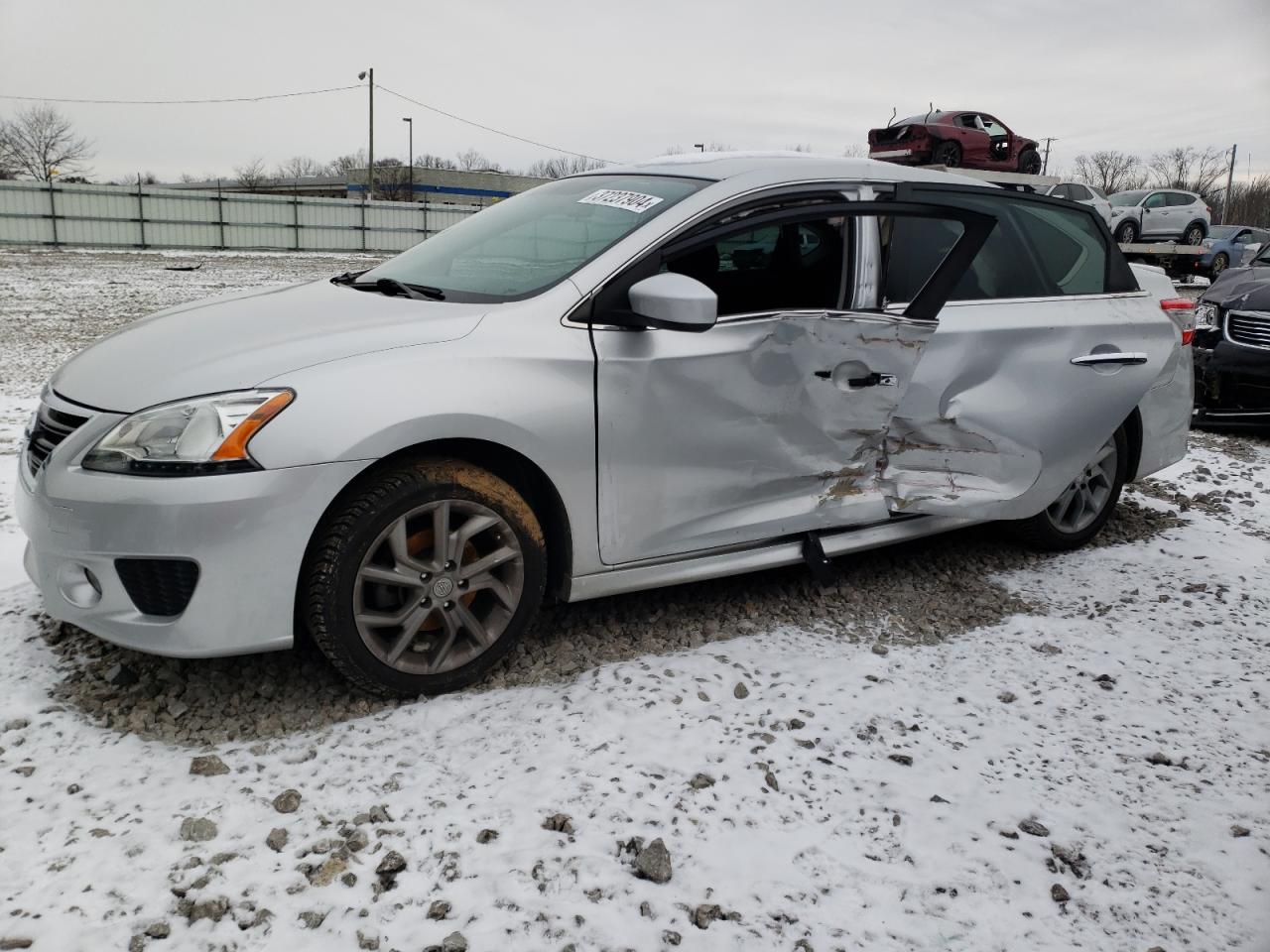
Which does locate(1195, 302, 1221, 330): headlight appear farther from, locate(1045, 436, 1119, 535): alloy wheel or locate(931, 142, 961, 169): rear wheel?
locate(931, 142, 961, 169): rear wheel

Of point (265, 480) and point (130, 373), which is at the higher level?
point (130, 373)

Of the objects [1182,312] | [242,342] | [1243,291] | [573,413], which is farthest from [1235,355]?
[242,342]

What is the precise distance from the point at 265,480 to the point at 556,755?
42.8 inches

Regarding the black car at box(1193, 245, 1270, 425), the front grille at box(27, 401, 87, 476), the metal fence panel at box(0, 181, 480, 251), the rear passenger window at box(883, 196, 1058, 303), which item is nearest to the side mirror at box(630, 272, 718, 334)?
the rear passenger window at box(883, 196, 1058, 303)

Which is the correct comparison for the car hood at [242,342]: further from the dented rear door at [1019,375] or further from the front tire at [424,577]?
the dented rear door at [1019,375]

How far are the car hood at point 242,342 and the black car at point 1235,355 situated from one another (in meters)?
6.69

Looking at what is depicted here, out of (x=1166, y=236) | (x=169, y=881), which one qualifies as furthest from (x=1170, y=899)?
(x=1166, y=236)

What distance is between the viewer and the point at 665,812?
253 cm

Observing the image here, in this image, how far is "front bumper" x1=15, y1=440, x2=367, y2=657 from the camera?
254 centimetres

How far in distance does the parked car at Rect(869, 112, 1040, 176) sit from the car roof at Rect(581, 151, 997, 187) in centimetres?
1399

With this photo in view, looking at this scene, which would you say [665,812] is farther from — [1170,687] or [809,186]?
[809,186]

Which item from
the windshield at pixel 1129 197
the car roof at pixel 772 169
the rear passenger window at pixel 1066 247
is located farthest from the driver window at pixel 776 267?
the windshield at pixel 1129 197

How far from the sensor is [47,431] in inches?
114

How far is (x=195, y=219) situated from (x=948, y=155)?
2375 centimetres
